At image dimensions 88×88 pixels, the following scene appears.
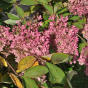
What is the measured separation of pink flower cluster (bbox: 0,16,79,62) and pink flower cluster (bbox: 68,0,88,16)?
129 millimetres

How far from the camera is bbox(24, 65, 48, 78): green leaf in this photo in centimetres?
74

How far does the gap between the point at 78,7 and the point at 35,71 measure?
0.55 metres

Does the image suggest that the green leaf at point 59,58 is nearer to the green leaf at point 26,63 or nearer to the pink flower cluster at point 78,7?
the green leaf at point 26,63

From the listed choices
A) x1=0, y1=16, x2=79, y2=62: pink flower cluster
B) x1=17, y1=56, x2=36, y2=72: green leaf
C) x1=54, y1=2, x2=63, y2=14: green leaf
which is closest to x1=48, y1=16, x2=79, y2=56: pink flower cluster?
x1=0, y1=16, x2=79, y2=62: pink flower cluster

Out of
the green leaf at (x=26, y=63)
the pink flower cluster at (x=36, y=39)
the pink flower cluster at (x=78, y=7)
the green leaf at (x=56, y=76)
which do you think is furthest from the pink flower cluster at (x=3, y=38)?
the pink flower cluster at (x=78, y=7)

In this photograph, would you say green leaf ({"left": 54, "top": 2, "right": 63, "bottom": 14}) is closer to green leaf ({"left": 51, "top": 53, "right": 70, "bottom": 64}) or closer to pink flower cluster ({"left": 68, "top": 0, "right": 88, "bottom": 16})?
pink flower cluster ({"left": 68, "top": 0, "right": 88, "bottom": 16})

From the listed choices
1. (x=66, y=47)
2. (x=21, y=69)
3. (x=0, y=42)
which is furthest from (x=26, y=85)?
(x=66, y=47)

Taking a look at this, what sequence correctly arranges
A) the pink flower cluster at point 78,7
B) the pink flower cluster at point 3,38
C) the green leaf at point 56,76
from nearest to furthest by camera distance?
the green leaf at point 56,76 < the pink flower cluster at point 3,38 < the pink flower cluster at point 78,7

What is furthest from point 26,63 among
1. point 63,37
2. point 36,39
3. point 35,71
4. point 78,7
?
point 78,7

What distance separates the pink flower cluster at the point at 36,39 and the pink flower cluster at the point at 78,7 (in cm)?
13

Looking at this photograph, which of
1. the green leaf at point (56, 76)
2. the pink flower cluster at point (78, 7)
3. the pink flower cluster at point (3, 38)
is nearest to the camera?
the green leaf at point (56, 76)

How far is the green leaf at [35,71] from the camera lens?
0.74 m

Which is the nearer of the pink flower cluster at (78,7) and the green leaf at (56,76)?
the green leaf at (56,76)

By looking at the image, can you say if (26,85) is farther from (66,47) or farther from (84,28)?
(84,28)
